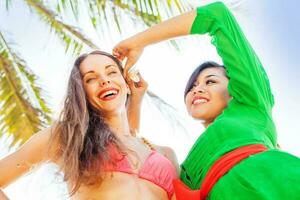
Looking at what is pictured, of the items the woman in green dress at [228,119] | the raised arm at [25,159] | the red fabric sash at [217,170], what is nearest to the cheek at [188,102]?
the woman in green dress at [228,119]

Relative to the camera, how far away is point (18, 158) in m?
3.00

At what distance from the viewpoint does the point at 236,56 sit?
10.2 feet

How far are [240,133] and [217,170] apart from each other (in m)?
0.25

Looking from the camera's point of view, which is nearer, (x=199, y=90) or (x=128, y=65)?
(x=199, y=90)

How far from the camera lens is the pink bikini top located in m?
3.04

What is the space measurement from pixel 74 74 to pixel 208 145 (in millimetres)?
891

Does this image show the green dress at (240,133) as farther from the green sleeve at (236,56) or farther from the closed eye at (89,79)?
the closed eye at (89,79)

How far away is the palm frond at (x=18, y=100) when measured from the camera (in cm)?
486

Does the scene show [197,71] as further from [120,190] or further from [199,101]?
[120,190]

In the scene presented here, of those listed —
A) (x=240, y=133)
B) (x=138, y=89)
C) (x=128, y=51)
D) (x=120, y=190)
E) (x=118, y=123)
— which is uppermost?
(x=128, y=51)

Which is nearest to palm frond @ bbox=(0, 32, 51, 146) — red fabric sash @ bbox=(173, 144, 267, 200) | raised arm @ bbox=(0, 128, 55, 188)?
raised arm @ bbox=(0, 128, 55, 188)

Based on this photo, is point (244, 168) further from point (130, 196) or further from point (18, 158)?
point (18, 158)

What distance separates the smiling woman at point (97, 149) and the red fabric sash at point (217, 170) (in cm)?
35

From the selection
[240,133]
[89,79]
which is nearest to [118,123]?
[89,79]
